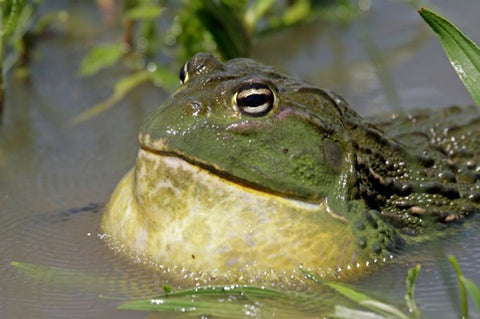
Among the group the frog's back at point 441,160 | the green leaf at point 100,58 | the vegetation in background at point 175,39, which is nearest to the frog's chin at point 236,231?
the frog's back at point 441,160

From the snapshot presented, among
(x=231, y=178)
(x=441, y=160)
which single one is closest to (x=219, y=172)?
(x=231, y=178)

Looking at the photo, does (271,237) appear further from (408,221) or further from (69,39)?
(69,39)

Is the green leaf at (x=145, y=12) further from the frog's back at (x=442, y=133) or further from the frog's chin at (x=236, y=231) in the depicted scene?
the frog's chin at (x=236, y=231)

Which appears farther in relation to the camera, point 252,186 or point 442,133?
point 442,133

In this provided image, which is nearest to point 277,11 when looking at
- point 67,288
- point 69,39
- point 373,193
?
point 69,39

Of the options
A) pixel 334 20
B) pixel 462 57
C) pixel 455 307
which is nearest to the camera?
pixel 455 307

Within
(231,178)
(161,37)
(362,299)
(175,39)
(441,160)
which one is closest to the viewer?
(362,299)

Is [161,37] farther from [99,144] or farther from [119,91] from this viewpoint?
[99,144]
